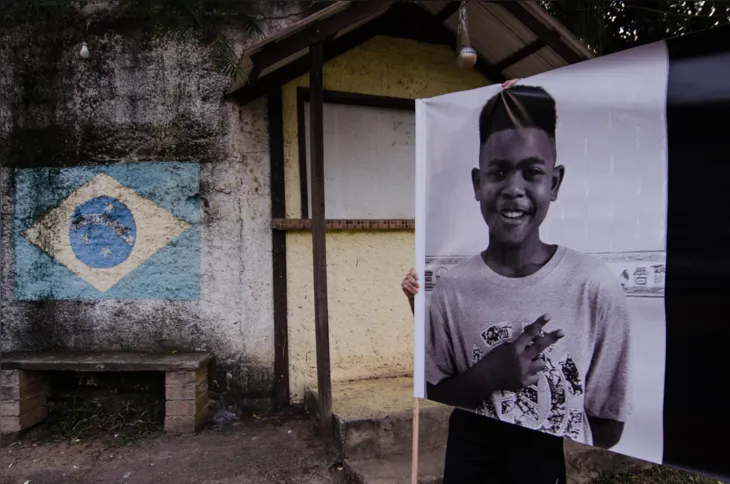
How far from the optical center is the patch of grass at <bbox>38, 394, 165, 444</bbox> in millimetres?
3941

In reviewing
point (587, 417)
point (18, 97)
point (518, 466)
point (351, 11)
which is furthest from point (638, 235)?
point (18, 97)

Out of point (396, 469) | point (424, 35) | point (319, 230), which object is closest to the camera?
point (396, 469)

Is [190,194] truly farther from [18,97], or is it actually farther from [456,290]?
[456,290]

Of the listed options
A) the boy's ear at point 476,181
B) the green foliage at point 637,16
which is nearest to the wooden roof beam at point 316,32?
the boy's ear at point 476,181

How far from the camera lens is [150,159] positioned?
429 cm

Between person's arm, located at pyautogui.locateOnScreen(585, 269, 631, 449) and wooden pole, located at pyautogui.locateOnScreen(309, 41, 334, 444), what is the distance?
217 centimetres

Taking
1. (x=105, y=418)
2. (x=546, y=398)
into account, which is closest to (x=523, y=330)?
(x=546, y=398)

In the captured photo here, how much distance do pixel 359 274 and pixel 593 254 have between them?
2.80 metres

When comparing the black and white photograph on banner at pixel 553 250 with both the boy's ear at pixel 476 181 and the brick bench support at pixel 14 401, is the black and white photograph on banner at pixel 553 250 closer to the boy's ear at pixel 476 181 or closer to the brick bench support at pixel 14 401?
the boy's ear at pixel 476 181

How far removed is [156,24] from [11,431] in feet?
11.4

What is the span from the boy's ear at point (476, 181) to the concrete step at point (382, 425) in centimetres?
200

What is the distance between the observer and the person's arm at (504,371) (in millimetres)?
1925

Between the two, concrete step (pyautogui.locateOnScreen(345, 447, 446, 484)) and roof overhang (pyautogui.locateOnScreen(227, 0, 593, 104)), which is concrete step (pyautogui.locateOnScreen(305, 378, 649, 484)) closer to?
concrete step (pyautogui.locateOnScreen(345, 447, 446, 484))

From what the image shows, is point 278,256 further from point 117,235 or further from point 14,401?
point 14,401
